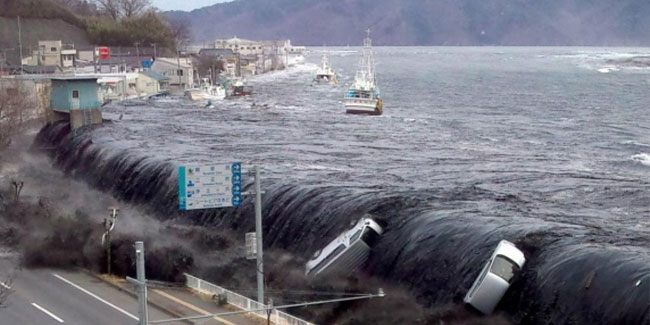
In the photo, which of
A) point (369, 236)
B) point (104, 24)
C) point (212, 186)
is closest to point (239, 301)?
point (212, 186)

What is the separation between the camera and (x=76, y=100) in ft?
128

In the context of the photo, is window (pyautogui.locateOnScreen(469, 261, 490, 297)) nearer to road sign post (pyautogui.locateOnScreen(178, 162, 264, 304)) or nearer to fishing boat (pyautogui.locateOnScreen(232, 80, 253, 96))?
road sign post (pyautogui.locateOnScreen(178, 162, 264, 304))

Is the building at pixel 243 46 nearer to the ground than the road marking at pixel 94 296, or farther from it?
farther from it

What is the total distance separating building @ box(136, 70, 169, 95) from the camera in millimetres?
63812

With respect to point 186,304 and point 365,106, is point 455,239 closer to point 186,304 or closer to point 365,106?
point 186,304

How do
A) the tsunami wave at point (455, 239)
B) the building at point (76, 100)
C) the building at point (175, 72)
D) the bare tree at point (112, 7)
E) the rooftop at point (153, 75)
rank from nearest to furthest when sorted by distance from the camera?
the tsunami wave at point (455, 239) < the building at point (76, 100) < the rooftop at point (153, 75) < the building at point (175, 72) < the bare tree at point (112, 7)

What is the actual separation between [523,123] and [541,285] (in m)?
32.0

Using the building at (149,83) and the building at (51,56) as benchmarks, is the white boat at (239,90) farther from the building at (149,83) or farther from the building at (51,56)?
the building at (51,56)

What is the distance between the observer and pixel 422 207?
22.1 m

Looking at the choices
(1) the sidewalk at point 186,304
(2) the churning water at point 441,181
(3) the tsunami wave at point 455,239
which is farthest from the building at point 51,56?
(1) the sidewalk at point 186,304

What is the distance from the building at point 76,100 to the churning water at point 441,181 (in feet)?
3.18

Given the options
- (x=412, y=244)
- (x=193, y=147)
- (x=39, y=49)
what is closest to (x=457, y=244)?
(x=412, y=244)

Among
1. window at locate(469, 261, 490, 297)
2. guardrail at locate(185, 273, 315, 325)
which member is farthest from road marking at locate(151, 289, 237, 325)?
window at locate(469, 261, 490, 297)

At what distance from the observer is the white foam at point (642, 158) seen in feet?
106
